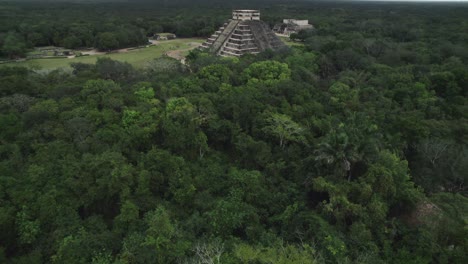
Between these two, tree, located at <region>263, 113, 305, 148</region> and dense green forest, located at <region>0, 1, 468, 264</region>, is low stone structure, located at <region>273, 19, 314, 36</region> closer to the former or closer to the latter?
dense green forest, located at <region>0, 1, 468, 264</region>

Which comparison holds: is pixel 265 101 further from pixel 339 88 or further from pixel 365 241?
pixel 365 241

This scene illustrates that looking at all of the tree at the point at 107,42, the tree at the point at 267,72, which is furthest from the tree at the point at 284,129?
the tree at the point at 107,42

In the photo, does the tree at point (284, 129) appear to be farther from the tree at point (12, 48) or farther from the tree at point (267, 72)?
the tree at point (12, 48)

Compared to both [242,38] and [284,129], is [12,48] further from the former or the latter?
[284,129]

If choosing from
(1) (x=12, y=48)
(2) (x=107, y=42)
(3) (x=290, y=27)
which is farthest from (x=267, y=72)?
(3) (x=290, y=27)

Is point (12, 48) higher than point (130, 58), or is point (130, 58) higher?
point (12, 48)

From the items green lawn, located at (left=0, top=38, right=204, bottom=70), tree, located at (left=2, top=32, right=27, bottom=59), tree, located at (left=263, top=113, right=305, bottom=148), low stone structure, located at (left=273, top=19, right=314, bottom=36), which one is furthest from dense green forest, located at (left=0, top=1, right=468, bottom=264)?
low stone structure, located at (left=273, top=19, right=314, bottom=36)

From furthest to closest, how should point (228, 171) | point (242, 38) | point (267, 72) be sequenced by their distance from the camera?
point (242, 38) → point (267, 72) → point (228, 171)
